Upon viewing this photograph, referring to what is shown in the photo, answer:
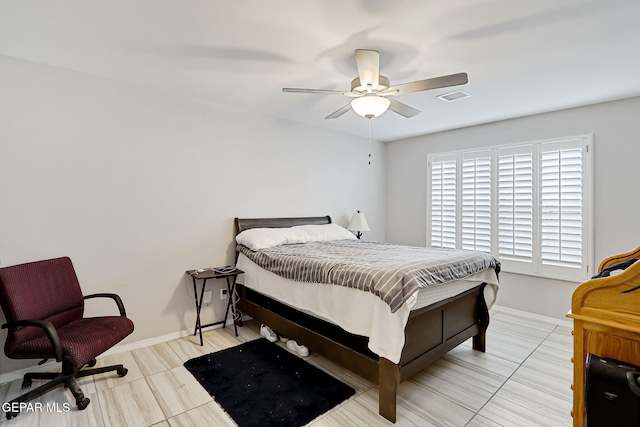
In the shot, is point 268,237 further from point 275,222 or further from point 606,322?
point 606,322

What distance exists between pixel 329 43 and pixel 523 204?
3.25 metres

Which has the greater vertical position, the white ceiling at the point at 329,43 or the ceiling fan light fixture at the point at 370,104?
the white ceiling at the point at 329,43

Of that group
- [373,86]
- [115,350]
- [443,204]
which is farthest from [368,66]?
[115,350]

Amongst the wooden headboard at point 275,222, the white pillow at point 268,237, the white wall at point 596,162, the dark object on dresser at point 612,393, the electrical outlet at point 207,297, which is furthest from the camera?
the wooden headboard at point 275,222

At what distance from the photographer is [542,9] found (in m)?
1.81

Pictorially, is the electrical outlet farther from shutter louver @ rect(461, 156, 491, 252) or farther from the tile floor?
shutter louver @ rect(461, 156, 491, 252)

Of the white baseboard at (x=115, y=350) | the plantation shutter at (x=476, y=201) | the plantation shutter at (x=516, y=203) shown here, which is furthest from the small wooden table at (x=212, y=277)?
the plantation shutter at (x=516, y=203)

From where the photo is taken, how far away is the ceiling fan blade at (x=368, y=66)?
2.10 metres

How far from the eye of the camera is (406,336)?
2113 mm

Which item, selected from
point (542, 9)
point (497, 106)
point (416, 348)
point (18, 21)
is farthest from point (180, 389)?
point (497, 106)

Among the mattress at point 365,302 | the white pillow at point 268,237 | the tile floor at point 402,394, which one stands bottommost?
the tile floor at point 402,394

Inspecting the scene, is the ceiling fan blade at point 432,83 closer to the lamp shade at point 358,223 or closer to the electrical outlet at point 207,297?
the lamp shade at point 358,223

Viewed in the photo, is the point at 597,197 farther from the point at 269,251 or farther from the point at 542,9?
the point at 269,251

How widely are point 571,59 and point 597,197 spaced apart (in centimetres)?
181
